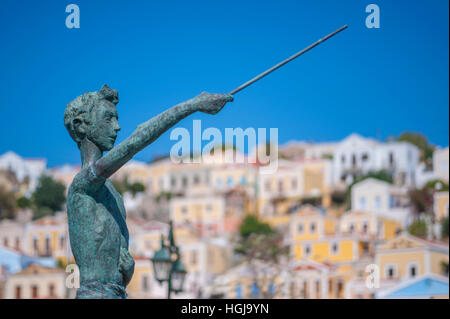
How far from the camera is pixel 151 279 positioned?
71188 mm

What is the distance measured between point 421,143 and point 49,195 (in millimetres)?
40403

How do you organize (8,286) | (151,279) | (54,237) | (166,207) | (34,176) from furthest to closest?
1. (34,176)
2. (166,207)
3. (54,237)
4. (151,279)
5. (8,286)

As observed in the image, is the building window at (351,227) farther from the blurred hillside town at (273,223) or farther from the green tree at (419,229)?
the green tree at (419,229)

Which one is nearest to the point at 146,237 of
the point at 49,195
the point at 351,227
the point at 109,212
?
the point at 351,227

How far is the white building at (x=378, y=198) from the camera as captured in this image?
92.1m

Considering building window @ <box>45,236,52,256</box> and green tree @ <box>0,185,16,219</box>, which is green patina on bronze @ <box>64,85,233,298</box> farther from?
green tree @ <box>0,185,16,219</box>

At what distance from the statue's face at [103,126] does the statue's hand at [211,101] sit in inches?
21.2

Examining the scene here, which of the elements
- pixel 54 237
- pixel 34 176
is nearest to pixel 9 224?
pixel 54 237

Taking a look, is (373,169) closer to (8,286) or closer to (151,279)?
(151,279)

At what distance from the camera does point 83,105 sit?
5.63 metres

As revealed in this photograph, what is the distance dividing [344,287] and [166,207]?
42918 millimetres

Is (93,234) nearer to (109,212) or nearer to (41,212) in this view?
(109,212)

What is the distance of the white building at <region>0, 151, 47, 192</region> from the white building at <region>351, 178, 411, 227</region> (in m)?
41.9

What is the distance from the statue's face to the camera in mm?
5625
